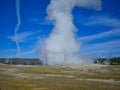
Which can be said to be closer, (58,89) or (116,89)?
(58,89)

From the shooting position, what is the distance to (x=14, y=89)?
38.1 meters

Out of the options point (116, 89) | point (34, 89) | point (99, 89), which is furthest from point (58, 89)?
point (116, 89)

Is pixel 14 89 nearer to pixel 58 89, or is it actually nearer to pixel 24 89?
pixel 24 89

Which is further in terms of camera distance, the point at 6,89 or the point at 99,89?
the point at 99,89

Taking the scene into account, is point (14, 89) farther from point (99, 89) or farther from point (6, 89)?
point (99, 89)

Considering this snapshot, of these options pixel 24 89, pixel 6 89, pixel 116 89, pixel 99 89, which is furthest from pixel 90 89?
pixel 6 89

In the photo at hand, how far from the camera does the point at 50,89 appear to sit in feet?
128

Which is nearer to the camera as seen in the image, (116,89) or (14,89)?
(14,89)

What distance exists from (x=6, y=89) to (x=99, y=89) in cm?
1538

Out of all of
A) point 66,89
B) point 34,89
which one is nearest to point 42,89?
point 34,89

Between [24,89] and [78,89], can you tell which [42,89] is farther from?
[78,89]

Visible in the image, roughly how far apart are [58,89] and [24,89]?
563cm

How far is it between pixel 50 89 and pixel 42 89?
4.60 ft

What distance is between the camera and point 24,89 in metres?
38.7
